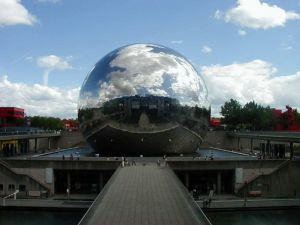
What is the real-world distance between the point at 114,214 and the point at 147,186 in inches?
236

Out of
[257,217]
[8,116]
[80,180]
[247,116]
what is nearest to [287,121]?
[247,116]

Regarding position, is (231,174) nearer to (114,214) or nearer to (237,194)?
(237,194)

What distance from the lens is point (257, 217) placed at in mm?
25016

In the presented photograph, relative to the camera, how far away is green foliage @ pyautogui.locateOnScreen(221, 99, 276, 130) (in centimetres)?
8988

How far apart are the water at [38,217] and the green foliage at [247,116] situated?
6697 centimetres

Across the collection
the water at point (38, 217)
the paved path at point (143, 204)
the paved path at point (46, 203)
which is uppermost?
the paved path at point (143, 204)

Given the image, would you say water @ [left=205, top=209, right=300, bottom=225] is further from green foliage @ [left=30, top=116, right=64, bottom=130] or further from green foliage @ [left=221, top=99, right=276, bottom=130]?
green foliage @ [left=30, top=116, right=64, bottom=130]

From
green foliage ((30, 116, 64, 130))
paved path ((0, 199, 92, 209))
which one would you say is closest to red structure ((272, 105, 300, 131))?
green foliage ((30, 116, 64, 130))

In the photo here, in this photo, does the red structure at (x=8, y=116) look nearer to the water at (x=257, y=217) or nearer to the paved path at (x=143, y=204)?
the water at (x=257, y=217)

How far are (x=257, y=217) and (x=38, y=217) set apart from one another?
12.2 m

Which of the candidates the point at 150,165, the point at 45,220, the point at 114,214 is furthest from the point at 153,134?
the point at 114,214

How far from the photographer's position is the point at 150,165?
29.3 metres

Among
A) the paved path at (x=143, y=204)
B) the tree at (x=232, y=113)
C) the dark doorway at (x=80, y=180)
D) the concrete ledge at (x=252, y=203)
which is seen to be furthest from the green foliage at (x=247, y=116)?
the paved path at (x=143, y=204)

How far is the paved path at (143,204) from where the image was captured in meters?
13.5
